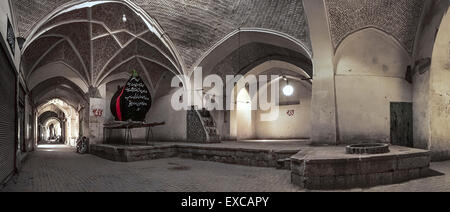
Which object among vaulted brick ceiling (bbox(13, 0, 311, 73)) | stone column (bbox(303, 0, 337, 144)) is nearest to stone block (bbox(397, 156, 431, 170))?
stone column (bbox(303, 0, 337, 144))

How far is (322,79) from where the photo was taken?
28.9ft

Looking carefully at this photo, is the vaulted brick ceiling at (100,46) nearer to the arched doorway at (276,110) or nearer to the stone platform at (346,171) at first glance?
the arched doorway at (276,110)

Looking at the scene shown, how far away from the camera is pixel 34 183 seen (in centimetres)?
575

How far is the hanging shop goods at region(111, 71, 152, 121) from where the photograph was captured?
1020cm

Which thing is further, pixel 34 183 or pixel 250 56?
pixel 250 56

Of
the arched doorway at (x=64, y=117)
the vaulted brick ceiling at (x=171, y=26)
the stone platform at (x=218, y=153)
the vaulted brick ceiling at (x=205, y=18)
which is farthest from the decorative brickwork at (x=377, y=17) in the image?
the arched doorway at (x=64, y=117)

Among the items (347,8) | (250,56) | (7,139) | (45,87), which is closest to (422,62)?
(347,8)

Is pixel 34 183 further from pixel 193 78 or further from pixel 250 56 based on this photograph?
pixel 250 56

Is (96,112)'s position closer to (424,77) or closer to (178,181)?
(178,181)

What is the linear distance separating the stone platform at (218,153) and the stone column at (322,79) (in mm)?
890

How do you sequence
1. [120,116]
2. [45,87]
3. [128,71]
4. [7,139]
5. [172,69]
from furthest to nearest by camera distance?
[45,87] < [128,71] < [172,69] < [120,116] < [7,139]

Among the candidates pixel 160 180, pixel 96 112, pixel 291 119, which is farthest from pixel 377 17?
pixel 96 112

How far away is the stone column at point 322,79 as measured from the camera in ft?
27.7
